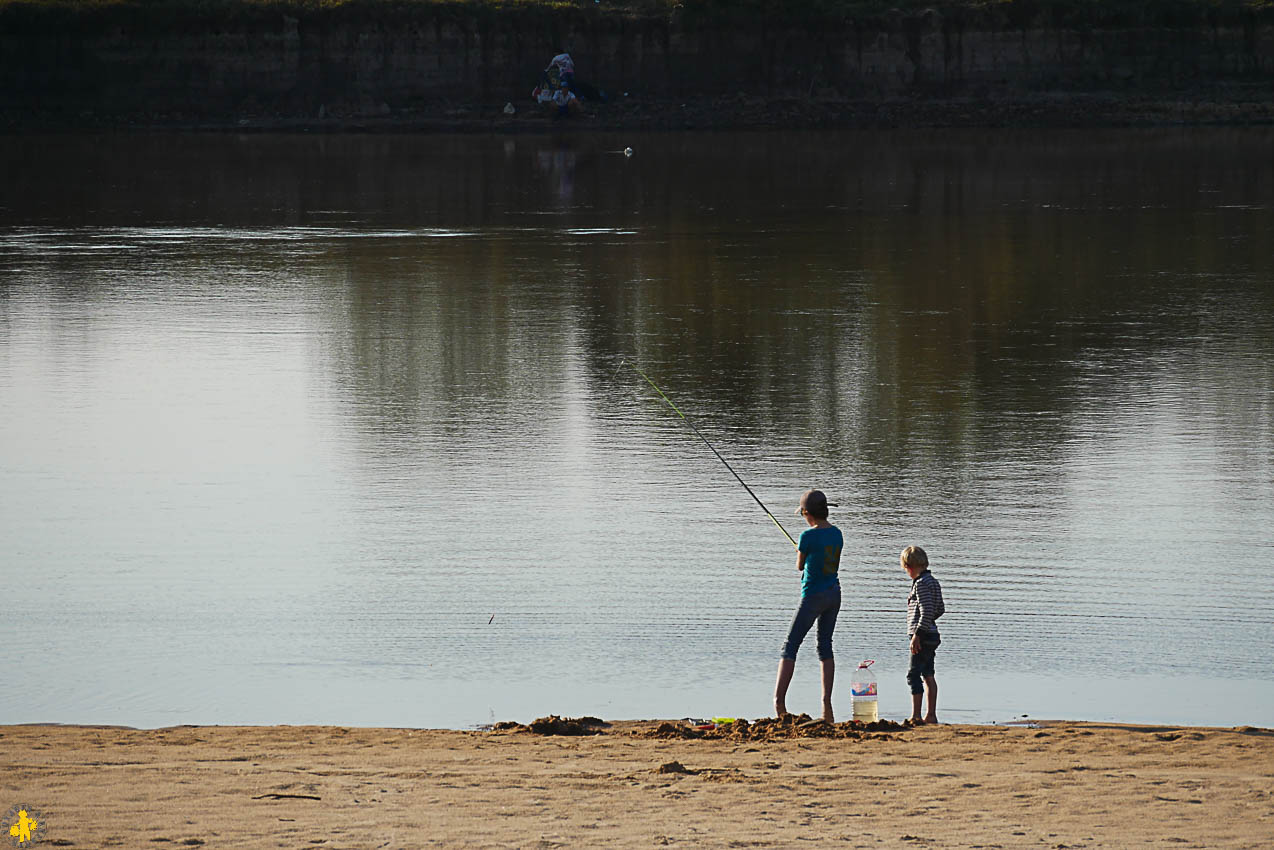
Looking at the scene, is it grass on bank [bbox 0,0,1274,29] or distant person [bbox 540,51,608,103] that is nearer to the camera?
distant person [bbox 540,51,608,103]

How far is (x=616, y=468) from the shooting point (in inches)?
532

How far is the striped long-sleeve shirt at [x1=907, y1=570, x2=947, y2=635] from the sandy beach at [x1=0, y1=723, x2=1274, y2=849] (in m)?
0.59

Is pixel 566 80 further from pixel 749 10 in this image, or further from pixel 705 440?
pixel 705 440

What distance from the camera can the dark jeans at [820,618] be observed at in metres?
8.41

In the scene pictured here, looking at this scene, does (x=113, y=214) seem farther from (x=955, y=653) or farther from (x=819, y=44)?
(x=819, y=44)

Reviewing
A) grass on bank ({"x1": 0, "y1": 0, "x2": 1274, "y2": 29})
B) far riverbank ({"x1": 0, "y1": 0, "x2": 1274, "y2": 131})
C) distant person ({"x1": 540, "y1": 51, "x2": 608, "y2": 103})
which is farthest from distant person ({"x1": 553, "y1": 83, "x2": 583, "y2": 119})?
grass on bank ({"x1": 0, "y1": 0, "x2": 1274, "y2": 29})

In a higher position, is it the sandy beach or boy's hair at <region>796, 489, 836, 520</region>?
boy's hair at <region>796, 489, 836, 520</region>

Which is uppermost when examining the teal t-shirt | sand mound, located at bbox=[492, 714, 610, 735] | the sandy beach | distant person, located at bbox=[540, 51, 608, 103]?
distant person, located at bbox=[540, 51, 608, 103]

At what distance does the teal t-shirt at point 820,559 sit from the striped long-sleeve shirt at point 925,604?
408 millimetres

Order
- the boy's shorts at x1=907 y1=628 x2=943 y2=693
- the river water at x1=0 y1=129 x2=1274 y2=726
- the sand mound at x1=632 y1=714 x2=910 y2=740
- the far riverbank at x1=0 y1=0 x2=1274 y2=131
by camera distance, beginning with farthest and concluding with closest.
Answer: the far riverbank at x1=0 y1=0 x2=1274 y2=131 → the river water at x1=0 y1=129 x2=1274 y2=726 → the boy's shorts at x1=907 y1=628 x2=943 y2=693 → the sand mound at x1=632 y1=714 x2=910 y2=740

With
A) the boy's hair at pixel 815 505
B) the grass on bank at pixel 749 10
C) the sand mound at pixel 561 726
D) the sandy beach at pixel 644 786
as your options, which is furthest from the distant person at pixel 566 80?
the sandy beach at pixel 644 786

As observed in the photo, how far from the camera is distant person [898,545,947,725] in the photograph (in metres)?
8.24

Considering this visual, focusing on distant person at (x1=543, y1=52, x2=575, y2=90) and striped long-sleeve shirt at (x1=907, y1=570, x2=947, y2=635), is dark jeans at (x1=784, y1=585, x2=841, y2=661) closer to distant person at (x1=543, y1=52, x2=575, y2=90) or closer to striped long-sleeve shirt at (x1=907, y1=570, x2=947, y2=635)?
striped long-sleeve shirt at (x1=907, y1=570, x2=947, y2=635)

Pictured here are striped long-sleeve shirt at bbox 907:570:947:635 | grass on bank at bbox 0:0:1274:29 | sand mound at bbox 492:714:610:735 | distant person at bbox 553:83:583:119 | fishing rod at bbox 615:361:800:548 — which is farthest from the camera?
grass on bank at bbox 0:0:1274:29
